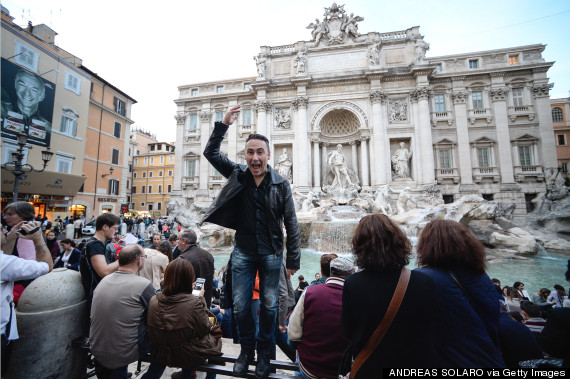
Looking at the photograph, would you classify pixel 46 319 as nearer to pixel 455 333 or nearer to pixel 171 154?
pixel 455 333

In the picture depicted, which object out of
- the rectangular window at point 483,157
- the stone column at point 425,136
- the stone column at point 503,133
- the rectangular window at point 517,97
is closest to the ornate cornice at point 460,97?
the stone column at point 503,133

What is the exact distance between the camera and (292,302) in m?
2.25

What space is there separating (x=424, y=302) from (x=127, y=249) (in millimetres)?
2266

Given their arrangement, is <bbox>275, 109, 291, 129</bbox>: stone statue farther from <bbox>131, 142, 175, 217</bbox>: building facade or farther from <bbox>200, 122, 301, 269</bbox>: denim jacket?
<bbox>131, 142, 175, 217</bbox>: building facade

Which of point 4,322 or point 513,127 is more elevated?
point 513,127

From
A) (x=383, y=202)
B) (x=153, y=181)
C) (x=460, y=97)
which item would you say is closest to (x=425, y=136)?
(x=460, y=97)

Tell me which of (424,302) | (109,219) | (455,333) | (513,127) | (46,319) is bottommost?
(46,319)

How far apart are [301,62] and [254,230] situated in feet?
66.3

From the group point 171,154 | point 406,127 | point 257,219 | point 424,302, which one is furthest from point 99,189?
point 406,127

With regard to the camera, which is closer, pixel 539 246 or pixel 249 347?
pixel 249 347

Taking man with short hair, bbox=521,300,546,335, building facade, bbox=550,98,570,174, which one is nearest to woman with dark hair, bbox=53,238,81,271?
man with short hair, bbox=521,300,546,335

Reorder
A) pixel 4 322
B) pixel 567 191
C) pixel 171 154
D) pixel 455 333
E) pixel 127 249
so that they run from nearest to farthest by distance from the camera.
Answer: pixel 455 333 < pixel 4 322 < pixel 127 249 < pixel 567 191 < pixel 171 154

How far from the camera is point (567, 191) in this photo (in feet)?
48.9

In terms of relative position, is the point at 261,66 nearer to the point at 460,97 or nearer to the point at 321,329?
the point at 460,97
